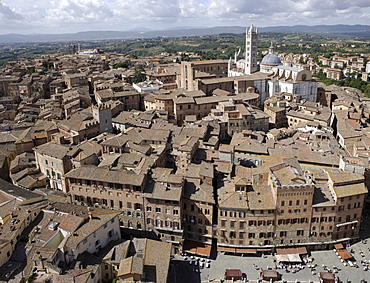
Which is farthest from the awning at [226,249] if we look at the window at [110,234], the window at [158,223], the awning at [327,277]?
the window at [110,234]

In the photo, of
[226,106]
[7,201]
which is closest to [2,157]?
[7,201]

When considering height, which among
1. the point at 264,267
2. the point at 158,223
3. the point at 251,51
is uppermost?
the point at 251,51

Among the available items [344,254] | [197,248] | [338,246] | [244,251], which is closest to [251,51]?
[338,246]

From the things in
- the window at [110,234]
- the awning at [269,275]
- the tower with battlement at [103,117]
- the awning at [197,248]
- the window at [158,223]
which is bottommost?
the awning at [269,275]

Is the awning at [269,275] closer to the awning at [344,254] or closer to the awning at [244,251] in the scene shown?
the awning at [244,251]

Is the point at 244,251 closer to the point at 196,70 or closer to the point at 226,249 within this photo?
the point at 226,249

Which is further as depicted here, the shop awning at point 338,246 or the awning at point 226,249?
the shop awning at point 338,246

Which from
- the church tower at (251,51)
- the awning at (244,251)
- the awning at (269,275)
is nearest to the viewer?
the awning at (269,275)

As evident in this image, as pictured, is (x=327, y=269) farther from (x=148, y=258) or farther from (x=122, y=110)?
(x=122, y=110)

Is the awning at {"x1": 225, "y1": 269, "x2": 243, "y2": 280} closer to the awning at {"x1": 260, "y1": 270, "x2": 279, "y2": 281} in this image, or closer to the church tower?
the awning at {"x1": 260, "y1": 270, "x2": 279, "y2": 281}
